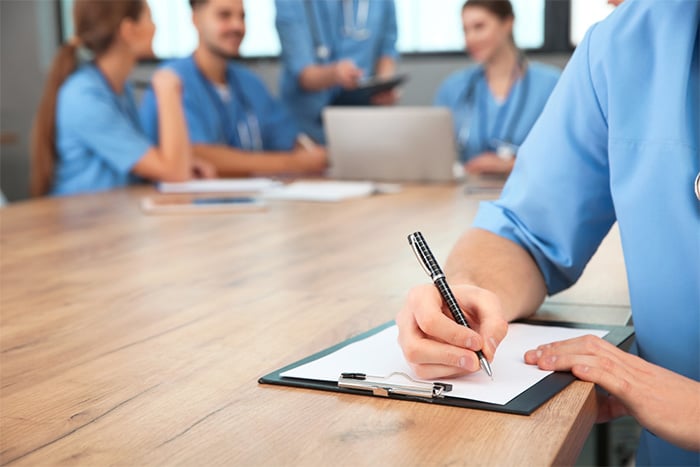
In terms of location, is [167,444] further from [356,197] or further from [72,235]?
[356,197]

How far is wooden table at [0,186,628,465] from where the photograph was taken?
59 cm

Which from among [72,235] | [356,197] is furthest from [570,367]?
[356,197]

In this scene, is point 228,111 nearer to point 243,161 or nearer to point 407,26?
point 243,161

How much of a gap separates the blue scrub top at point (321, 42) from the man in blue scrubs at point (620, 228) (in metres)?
2.36

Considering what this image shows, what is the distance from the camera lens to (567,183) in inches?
37.4

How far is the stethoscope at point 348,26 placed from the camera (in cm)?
346

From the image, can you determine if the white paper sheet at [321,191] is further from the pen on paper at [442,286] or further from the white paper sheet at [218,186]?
the pen on paper at [442,286]

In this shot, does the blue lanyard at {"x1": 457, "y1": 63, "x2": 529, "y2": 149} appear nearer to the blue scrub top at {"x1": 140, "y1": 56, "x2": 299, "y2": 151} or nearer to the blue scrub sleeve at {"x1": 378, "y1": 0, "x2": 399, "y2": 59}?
the blue scrub sleeve at {"x1": 378, "y1": 0, "x2": 399, "y2": 59}

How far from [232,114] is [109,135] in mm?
678

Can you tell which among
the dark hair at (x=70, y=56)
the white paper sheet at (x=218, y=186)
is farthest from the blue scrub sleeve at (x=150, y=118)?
the white paper sheet at (x=218, y=186)

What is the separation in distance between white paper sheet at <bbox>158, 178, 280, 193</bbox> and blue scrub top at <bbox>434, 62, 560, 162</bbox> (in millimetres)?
1000

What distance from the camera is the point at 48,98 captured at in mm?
2461

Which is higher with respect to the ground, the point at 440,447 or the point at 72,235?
the point at 440,447

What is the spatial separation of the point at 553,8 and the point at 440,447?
410cm
